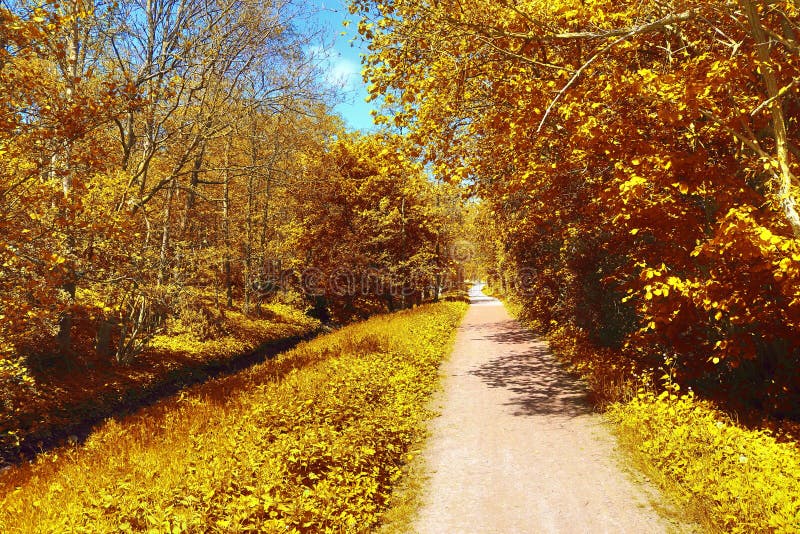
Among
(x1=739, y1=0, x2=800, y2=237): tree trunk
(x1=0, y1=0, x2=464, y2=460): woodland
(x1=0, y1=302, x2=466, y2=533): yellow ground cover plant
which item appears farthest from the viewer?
(x1=0, y1=0, x2=464, y2=460): woodland

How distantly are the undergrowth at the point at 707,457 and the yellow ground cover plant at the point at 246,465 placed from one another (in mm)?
3527

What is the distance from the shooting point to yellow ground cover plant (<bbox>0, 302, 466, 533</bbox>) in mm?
4406

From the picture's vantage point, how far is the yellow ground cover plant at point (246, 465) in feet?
14.5

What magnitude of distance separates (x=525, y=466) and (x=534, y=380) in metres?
5.26

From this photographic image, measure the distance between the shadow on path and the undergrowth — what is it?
2.27ft

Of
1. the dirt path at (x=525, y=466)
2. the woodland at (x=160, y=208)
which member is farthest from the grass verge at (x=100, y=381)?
the dirt path at (x=525, y=466)

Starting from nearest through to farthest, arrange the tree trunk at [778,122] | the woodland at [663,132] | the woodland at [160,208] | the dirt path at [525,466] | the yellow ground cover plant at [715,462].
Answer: the yellow ground cover plant at [715,462] → the tree trunk at [778,122] → the dirt path at [525,466] → the woodland at [663,132] → the woodland at [160,208]

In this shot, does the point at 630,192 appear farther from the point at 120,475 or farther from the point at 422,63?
the point at 120,475

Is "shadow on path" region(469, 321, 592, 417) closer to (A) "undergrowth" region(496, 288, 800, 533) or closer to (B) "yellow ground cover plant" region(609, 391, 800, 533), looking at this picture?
(A) "undergrowth" region(496, 288, 800, 533)

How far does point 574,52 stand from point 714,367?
267 inches

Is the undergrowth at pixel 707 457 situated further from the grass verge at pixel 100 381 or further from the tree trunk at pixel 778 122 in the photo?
the grass verge at pixel 100 381

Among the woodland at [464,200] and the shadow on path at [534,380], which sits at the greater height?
the woodland at [464,200]

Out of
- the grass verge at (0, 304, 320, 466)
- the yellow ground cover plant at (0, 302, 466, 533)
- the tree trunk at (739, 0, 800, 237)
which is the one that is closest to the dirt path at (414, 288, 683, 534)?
the yellow ground cover plant at (0, 302, 466, 533)

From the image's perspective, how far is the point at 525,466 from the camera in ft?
21.4
